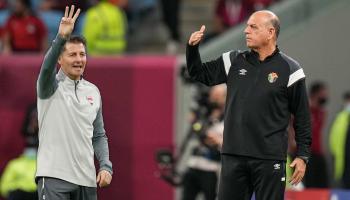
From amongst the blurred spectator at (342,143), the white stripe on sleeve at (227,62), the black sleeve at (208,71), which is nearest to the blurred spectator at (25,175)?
the blurred spectator at (342,143)

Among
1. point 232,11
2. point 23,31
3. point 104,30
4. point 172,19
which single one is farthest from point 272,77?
point 232,11

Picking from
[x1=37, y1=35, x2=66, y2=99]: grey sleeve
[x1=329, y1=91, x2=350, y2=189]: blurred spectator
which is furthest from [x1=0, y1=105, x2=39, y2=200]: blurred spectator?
[x1=37, y1=35, x2=66, y2=99]: grey sleeve

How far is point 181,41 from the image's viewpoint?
17.7 m

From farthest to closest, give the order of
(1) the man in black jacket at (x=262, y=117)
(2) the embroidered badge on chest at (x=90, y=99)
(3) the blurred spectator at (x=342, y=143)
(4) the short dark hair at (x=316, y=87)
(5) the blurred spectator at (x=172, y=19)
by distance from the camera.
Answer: (5) the blurred spectator at (x=172, y=19), (4) the short dark hair at (x=316, y=87), (3) the blurred spectator at (x=342, y=143), (1) the man in black jacket at (x=262, y=117), (2) the embroidered badge on chest at (x=90, y=99)

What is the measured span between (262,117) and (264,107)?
8cm

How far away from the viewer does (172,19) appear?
1675 cm

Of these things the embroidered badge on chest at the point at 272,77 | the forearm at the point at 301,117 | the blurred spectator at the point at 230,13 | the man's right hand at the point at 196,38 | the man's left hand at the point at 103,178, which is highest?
the blurred spectator at the point at 230,13

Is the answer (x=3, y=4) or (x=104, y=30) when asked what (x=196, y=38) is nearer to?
(x=104, y=30)

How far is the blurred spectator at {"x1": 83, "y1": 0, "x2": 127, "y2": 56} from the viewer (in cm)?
1594

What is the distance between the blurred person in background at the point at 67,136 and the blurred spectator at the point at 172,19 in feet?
26.6

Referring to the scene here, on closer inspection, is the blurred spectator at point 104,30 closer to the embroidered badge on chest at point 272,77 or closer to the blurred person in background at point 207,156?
the blurred person in background at point 207,156

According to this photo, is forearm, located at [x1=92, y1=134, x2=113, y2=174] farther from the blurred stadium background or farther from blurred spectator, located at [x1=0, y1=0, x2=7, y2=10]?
blurred spectator, located at [x1=0, y1=0, x2=7, y2=10]

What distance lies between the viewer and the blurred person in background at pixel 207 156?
13117 millimetres

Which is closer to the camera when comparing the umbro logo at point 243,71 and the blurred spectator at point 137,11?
the umbro logo at point 243,71
